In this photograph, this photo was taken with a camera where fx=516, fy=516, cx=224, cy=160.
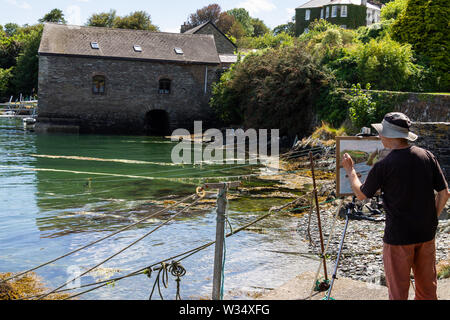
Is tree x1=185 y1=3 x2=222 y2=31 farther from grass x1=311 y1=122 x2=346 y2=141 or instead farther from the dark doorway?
grass x1=311 y1=122 x2=346 y2=141

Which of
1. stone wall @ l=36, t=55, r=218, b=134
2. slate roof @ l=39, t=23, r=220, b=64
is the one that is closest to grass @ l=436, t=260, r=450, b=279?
stone wall @ l=36, t=55, r=218, b=134

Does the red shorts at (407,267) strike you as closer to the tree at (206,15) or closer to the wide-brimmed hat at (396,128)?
the wide-brimmed hat at (396,128)


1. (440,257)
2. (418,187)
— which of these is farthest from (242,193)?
(418,187)

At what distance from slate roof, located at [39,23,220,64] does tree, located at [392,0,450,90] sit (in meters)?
17.0

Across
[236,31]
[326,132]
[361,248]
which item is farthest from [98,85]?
[236,31]

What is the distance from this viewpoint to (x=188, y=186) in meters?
18.4

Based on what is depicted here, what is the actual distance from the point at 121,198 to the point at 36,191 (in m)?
3.05

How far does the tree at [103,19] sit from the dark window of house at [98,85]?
3256 centimetres

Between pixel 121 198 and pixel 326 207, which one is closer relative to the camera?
pixel 326 207

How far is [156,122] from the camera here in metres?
43.8

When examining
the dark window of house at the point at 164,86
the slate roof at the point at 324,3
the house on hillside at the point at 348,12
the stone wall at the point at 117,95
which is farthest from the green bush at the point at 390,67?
the slate roof at the point at 324,3

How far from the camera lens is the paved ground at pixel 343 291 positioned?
230 inches

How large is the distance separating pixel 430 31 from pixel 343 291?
23.5 m

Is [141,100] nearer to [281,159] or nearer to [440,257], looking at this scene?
[281,159]
